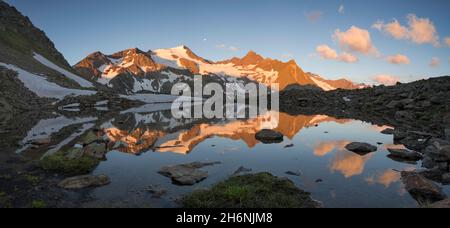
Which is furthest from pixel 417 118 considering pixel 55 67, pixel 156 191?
pixel 55 67

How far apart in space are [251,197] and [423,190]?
7.12 meters

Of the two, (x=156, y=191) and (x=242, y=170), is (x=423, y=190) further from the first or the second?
(x=156, y=191)

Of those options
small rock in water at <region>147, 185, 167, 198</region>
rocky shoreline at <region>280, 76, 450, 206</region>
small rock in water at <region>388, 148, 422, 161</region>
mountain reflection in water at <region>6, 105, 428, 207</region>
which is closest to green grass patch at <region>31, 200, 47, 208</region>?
mountain reflection in water at <region>6, 105, 428, 207</region>

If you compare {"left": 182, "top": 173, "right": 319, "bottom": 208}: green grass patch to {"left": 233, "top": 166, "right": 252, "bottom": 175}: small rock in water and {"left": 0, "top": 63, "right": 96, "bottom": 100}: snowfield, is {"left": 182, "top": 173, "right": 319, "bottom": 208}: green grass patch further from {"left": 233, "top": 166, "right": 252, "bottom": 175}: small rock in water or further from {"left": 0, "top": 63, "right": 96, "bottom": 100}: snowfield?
{"left": 0, "top": 63, "right": 96, "bottom": 100}: snowfield

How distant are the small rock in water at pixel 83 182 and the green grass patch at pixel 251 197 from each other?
176 inches

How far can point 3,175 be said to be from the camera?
1400cm

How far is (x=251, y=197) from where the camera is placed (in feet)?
37.1

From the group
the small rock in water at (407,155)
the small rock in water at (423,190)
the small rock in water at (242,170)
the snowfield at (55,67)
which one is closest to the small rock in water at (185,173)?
the small rock in water at (242,170)

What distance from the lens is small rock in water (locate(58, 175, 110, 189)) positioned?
507 inches

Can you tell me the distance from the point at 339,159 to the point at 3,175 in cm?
1806

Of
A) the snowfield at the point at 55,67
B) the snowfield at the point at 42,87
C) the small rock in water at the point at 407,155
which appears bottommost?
the small rock in water at the point at 407,155

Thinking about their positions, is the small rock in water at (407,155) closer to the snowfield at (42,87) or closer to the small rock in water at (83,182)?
the small rock in water at (83,182)

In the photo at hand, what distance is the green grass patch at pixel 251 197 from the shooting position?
35.4ft
